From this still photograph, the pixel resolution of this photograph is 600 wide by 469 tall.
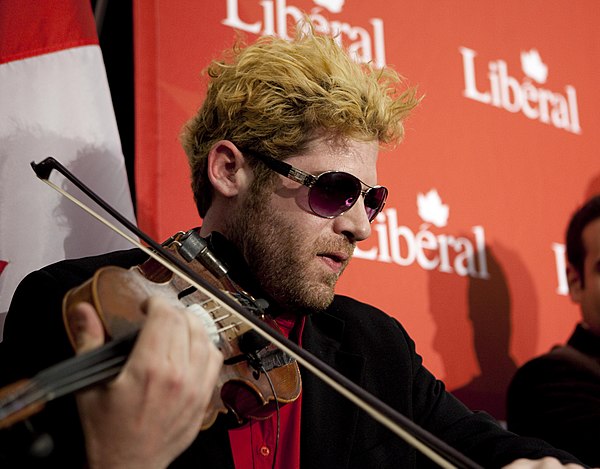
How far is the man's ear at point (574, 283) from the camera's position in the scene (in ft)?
8.41

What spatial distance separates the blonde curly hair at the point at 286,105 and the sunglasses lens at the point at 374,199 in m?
0.12

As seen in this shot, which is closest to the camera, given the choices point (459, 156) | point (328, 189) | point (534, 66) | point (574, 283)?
point (328, 189)

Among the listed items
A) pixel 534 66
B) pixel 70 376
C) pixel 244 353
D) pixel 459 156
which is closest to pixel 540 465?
pixel 244 353

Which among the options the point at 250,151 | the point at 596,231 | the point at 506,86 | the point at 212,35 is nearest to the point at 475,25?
the point at 506,86

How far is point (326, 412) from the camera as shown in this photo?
172cm

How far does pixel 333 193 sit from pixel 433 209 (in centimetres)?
94

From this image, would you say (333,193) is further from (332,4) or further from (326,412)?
(332,4)

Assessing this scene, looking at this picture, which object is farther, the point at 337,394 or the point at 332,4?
the point at 332,4

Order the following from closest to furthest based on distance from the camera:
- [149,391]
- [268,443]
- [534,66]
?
[149,391] < [268,443] < [534,66]

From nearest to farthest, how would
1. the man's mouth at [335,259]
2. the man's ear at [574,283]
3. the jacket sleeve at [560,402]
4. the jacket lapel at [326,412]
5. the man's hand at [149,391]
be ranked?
the man's hand at [149,391] < the jacket lapel at [326,412] < the man's mouth at [335,259] < the jacket sleeve at [560,402] < the man's ear at [574,283]

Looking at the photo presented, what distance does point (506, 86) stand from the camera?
2.88 metres

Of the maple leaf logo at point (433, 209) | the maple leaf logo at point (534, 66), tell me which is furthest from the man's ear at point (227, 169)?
the maple leaf logo at point (534, 66)

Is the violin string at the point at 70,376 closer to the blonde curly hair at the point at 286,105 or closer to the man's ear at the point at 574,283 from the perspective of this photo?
the blonde curly hair at the point at 286,105

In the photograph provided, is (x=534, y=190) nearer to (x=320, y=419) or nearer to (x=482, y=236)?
(x=482, y=236)
